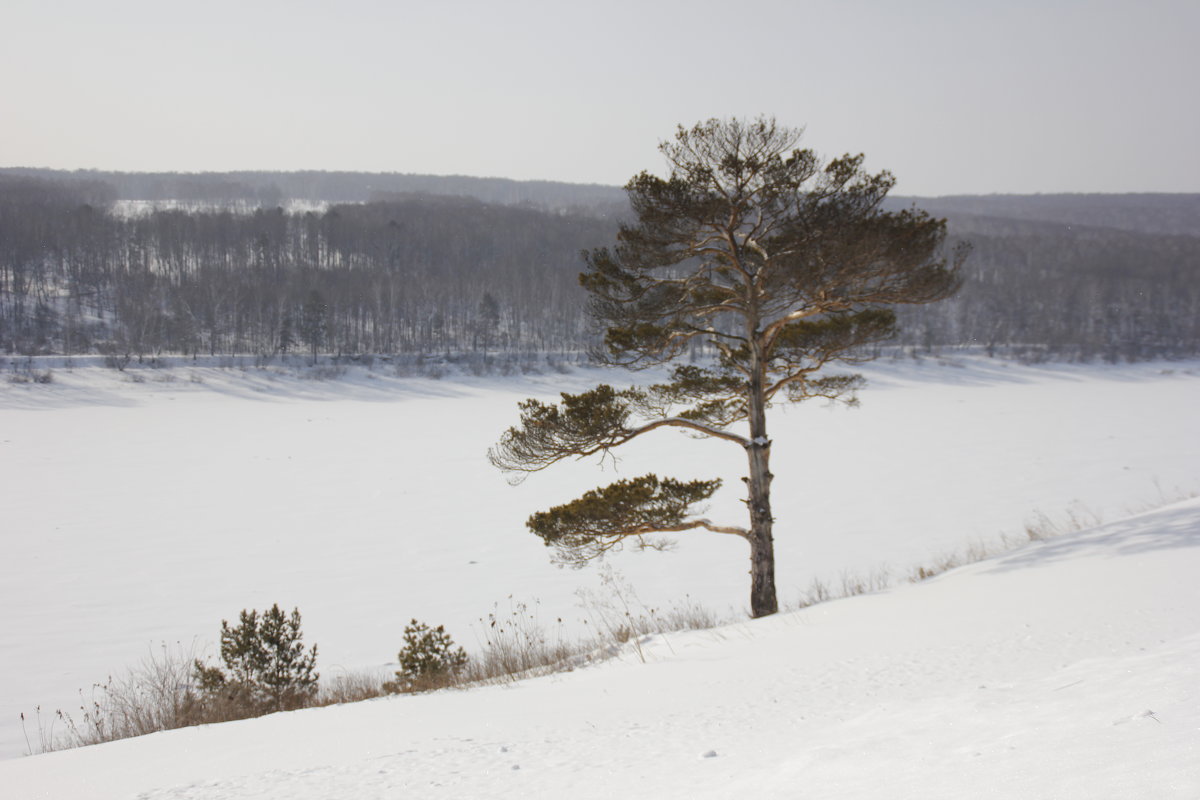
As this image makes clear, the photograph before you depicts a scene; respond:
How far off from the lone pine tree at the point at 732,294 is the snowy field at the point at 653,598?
2256mm

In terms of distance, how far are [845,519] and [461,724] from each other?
14740 mm

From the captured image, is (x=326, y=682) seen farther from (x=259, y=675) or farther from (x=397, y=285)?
(x=397, y=285)

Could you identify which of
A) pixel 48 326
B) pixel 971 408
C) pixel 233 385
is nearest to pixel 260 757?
pixel 971 408

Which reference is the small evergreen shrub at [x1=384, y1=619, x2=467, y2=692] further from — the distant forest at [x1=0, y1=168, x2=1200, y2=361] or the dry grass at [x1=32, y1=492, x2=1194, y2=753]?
the distant forest at [x1=0, y1=168, x2=1200, y2=361]

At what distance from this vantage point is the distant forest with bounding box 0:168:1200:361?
Answer: 6456 centimetres

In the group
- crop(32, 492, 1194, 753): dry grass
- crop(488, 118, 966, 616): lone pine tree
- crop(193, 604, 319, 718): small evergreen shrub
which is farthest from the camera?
crop(488, 118, 966, 616): lone pine tree

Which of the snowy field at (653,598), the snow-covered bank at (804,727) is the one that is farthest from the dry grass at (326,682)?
the snow-covered bank at (804,727)

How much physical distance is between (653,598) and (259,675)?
22.2ft

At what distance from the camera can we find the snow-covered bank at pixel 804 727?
2.43m

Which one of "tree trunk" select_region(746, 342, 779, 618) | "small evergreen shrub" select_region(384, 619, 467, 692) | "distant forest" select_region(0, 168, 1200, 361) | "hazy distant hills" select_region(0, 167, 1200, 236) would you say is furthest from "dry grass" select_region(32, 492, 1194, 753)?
"hazy distant hills" select_region(0, 167, 1200, 236)

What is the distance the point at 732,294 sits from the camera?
9.72 metres

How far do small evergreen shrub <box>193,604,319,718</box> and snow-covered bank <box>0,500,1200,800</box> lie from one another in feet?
6.77

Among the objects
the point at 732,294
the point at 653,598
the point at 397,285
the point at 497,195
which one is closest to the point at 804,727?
the point at 732,294

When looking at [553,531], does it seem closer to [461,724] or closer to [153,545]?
[461,724]
